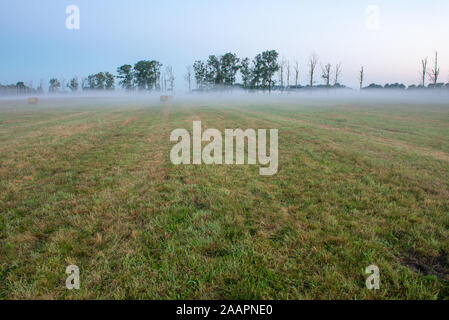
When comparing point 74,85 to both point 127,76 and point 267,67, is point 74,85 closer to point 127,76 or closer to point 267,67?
point 127,76

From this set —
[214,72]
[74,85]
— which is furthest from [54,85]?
[214,72]

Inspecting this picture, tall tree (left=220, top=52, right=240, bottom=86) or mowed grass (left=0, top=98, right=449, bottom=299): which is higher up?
tall tree (left=220, top=52, right=240, bottom=86)

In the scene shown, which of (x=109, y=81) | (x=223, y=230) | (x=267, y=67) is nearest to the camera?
(x=223, y=230)

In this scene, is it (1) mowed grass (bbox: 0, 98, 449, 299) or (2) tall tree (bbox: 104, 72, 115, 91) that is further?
(2) tall tree (bbox: 104, 72, 115, 91)

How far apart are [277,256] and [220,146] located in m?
5.63

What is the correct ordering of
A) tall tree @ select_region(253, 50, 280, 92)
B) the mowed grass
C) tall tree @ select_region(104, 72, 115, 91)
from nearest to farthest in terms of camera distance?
1. the mowed grass
2. tall tree @ select_region(253, 50, 280, 92)
3. tall tree @ select_region(104, 72, 115, 91)

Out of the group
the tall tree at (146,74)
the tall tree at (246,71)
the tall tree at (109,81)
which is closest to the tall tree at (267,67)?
the tall tree at (246,71)

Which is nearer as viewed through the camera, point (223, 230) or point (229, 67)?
point (223, 230)

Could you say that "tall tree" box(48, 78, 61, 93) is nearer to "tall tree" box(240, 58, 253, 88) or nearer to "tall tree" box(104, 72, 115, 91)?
"tall tree" box(104, 72, 115, 91)

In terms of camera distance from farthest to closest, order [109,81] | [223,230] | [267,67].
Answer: [109,81] → [267,67] → [223,230]

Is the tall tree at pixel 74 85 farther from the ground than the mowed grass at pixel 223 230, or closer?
farther from the ground

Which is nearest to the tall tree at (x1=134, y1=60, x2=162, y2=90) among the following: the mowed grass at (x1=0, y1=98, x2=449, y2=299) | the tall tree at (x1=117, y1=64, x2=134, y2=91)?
the tall tree at (x1=117, y1=64, x2=134, y2=91)

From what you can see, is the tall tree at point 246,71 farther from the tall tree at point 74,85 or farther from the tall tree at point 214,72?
the tall tree at point 74,85
